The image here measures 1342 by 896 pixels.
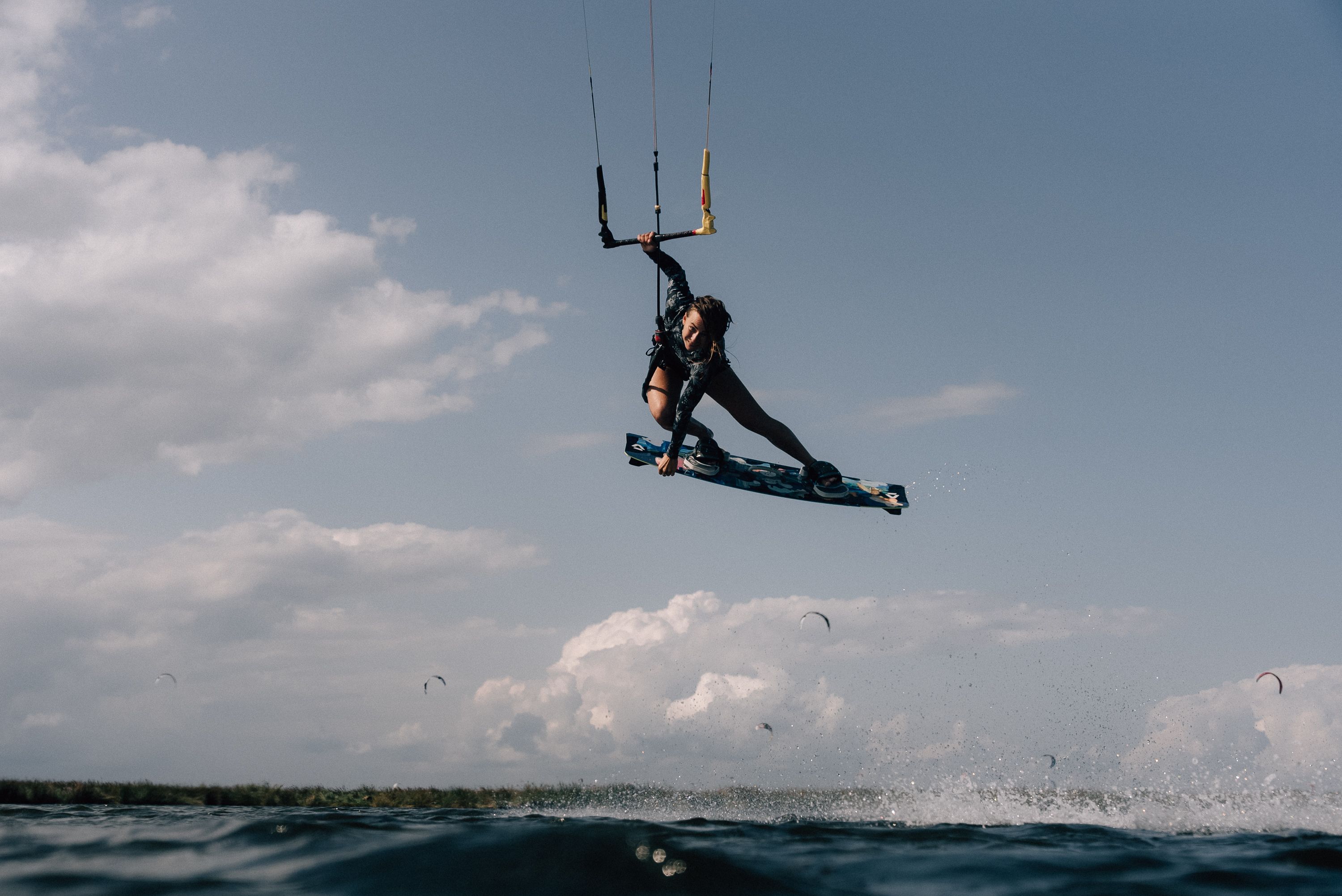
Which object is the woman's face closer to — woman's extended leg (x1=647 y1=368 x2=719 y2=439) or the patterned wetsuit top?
the patterned wetsuit top

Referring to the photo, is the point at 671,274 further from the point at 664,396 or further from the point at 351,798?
the point at 351,798

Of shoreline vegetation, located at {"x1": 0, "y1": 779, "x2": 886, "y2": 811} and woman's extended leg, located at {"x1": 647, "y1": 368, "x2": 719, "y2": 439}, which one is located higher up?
woman's extended leg, located at {"x1": 647, "y1": 368, "x2": 719, "y2": 439}

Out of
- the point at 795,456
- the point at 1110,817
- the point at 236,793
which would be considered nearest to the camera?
the point at 1110,817

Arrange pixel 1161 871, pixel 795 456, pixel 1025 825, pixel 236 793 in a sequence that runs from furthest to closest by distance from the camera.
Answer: pixel 236 793, pixel 795 456, pixel 1025 825, pixel 1161 871

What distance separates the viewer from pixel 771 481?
13.9 metres

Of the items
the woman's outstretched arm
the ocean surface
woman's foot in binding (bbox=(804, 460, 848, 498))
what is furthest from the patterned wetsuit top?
the ocean surface

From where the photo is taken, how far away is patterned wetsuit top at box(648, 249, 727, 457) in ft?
37.7

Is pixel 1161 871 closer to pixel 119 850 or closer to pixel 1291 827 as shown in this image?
pixel 1291 827

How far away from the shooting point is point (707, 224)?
1066 cm

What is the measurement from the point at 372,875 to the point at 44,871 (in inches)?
112

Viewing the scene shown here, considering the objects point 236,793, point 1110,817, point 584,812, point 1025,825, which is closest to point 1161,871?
point 1025,825

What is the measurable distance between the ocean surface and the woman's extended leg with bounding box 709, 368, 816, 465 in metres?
5.32

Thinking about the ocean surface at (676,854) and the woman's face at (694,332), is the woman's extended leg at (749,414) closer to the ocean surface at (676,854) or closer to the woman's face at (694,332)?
the woman's face at (694,332)

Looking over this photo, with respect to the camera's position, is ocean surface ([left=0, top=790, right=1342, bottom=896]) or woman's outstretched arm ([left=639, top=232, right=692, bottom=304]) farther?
woman's outstretched arm ([left=639, top=232, right=692, bottom=304])
